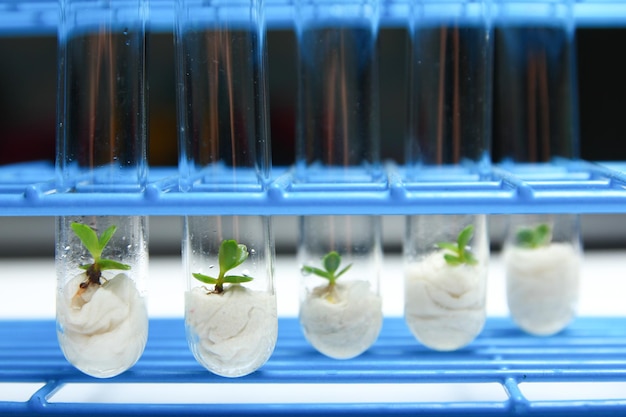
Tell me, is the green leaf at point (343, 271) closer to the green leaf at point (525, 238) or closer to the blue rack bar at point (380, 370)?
the blue rack bar at point (380, 370)

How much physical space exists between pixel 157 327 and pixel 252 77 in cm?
43

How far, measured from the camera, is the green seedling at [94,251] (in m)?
0.83

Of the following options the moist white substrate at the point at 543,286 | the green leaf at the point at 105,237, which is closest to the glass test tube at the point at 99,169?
the green leaf at the point at 105,237

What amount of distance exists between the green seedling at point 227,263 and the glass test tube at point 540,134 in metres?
0.39

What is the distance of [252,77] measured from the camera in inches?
33.3

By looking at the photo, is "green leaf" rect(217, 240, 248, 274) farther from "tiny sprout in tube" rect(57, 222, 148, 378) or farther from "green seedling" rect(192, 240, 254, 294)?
"tiny sprout in tube" rect(57, 222, 148, 378)

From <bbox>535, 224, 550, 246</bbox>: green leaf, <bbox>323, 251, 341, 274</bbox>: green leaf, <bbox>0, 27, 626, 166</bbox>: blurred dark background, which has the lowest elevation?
<bbox>323, 251, 341, 274</bbox>: green leaf

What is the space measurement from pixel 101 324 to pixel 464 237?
1.40ft

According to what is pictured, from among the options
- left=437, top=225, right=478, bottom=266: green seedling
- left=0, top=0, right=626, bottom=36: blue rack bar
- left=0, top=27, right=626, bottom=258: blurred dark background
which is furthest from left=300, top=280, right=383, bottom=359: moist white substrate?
left=0, top=27, right=626, bottom=258: blurred dark background

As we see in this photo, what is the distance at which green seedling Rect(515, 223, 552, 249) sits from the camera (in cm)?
100

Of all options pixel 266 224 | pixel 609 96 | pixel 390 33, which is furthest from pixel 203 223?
pixel 609 96

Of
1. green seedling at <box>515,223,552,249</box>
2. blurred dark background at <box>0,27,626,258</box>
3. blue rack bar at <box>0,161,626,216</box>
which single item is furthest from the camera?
blurred dark background at <box>0,27,626,258</box>

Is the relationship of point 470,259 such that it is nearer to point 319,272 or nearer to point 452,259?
point 452,259

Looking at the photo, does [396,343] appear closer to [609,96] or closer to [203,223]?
[203,223]
